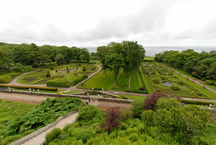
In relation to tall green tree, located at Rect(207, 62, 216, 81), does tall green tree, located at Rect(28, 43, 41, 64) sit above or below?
above

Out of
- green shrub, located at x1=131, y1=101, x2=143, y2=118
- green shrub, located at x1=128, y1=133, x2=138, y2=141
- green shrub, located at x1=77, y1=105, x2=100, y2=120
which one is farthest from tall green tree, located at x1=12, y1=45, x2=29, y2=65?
green shrub, located at x1=128, y1=133, x2=138, y2=141

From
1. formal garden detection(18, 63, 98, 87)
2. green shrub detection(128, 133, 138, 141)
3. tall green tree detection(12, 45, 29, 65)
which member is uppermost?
tall green tree detection(12, 45, 29, 65)

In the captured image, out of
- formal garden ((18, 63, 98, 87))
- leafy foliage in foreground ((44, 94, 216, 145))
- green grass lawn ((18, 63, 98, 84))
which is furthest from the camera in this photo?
green grass lawn ((18, 63, 98, 84))

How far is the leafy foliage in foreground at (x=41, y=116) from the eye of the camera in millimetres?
10867

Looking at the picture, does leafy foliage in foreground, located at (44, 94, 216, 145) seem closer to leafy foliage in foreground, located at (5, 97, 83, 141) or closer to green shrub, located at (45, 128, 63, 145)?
green shrub, located at (45, 128, 63, 145)

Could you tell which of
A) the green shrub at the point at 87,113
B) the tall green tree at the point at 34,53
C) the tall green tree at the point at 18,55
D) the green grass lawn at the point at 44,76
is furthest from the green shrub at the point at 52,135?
the tall green tree at the point at 18,55

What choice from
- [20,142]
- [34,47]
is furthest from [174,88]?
[34,47]

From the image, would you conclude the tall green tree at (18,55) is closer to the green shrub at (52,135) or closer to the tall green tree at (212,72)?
the green shrub at (52,135)

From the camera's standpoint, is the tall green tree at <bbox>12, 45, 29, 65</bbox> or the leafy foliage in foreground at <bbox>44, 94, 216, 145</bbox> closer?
the leafy foliage in foreground at <bbox>44, 94, 216, 145</bbox>

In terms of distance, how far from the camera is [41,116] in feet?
41.3

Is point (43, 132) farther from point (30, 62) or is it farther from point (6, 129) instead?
point (30, 62)

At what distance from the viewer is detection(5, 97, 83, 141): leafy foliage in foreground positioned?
10867mm

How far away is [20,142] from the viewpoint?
8594 millimetres

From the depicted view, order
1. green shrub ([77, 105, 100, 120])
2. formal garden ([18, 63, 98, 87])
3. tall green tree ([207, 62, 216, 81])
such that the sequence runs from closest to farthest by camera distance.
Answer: green shrub ([77, 105, 100, 120]) → formal garden ([18, 63, 98, 87]) → tall green tree ([207, 62, 216, 81])
